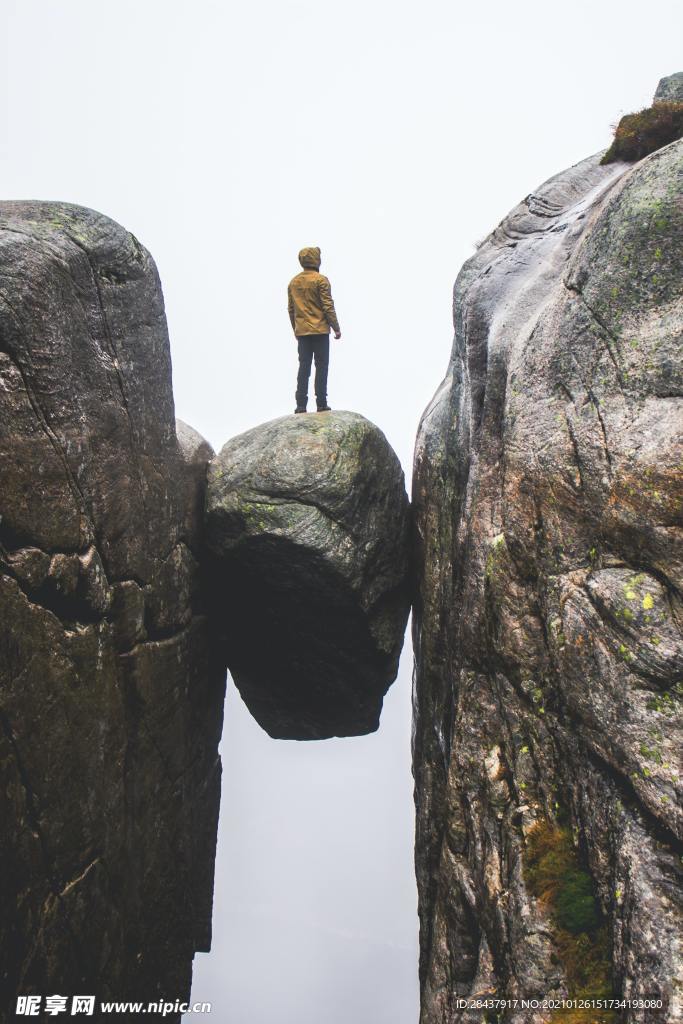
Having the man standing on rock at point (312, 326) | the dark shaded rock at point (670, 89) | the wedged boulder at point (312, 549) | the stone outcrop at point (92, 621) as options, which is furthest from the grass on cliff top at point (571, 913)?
the dark shaded rock at point (670, 89)

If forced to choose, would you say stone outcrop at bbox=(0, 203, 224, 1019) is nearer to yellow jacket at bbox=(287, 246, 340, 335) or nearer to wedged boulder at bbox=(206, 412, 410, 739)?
wedged boulder at bbox=(206, 412, 410, 739)

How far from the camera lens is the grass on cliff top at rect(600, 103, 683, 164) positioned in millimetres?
13062

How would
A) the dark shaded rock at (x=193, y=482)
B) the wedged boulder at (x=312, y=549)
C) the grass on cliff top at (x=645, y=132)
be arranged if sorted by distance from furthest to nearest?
the dark shaded rock at (x=193, y=482) < the wedged boulder at (x=312, y=549) < the grass on cliff top at (x=645, y=132)

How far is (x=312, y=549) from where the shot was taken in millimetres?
15070

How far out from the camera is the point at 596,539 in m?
9.45

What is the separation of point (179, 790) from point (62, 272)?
11.0m

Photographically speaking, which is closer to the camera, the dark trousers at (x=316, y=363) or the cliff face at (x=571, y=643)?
the cliff face at (x=571, y=643)

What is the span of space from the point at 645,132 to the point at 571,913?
14.0 metres

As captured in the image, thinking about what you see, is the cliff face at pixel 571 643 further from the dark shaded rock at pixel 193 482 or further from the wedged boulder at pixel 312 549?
the dark shaded rock at pixel 193 482

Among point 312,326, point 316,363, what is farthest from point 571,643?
point 312,326

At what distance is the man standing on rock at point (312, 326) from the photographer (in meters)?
18.6

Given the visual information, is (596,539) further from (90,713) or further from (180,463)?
→ (180,463)

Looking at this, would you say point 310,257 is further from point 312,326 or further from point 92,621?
point 92,621

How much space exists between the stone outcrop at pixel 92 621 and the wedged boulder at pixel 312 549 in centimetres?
112
